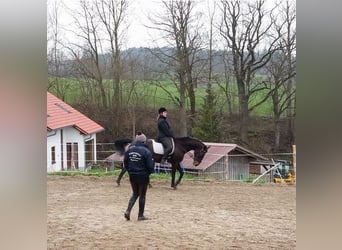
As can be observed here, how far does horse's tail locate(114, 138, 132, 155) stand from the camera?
9.02 feet

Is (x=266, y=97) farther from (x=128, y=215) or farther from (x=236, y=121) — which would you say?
(x=128, y=215)

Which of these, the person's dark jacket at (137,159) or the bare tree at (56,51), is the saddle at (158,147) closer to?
the person's dark jacket at (137,159)

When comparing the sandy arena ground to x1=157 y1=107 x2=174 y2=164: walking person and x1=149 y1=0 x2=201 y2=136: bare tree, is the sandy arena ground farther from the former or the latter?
x1=149 y1=0 x2=201 y2=136: bare tree

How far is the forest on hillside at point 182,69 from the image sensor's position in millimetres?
2672

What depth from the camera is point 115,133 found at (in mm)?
2793

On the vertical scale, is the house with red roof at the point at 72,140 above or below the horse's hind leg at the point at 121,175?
above

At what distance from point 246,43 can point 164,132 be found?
0.78 metres

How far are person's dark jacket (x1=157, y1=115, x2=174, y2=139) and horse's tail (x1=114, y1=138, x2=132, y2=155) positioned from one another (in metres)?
0.22

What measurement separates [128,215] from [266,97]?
1157 millimetres

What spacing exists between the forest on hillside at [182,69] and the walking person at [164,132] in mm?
40

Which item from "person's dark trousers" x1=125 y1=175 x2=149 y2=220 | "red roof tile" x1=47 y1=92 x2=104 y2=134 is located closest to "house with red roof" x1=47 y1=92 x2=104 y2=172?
"red roof tile" x1=47 y1=92 x2=104 y2=134

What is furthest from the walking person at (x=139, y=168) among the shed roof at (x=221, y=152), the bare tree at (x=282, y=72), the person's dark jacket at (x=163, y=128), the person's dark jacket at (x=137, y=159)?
the bare tree at (x=282, y=72)

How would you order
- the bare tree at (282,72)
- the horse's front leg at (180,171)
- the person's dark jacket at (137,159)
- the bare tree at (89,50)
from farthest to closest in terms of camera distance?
the horse's front leg at (180,171)
the bare tree at (89,50)
the person's dark jacket at (137,159)
the bare tree at (282,72)

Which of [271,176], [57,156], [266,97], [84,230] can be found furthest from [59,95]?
[271,176]
